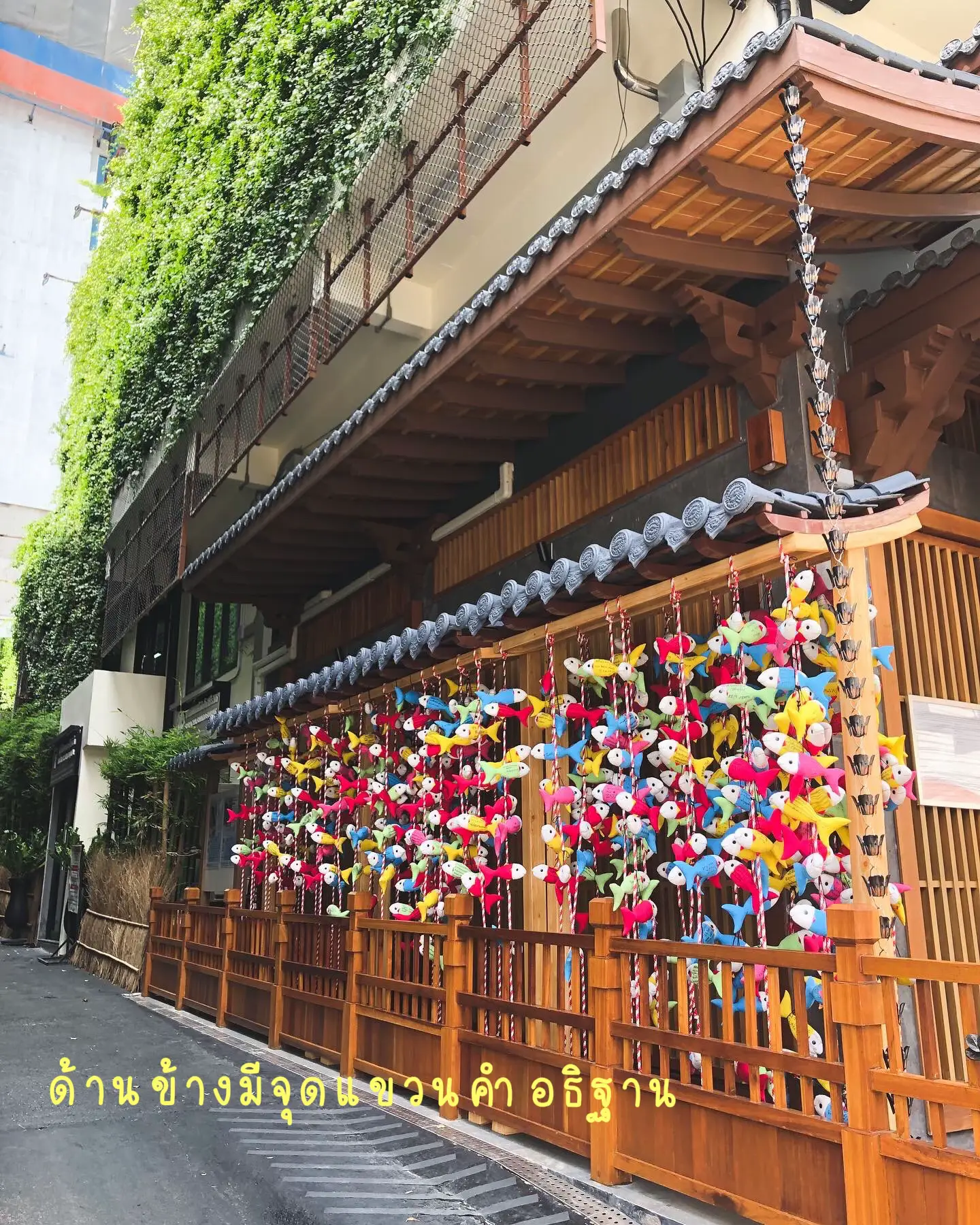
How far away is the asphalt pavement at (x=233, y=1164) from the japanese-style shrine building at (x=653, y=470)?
1.10 ft

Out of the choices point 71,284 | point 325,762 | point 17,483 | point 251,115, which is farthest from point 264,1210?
point 71,284

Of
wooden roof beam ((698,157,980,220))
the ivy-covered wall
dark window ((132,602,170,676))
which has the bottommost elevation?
wooden roof beam ((698,157,980,220))

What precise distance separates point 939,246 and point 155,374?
1350 cm

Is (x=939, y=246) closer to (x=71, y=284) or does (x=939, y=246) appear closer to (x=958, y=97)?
(x=958, y=97)

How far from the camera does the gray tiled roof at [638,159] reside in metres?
4.32

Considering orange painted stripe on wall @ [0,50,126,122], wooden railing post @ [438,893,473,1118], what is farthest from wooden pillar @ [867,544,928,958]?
orange painted stripe on wall @ [0,50,126,122]

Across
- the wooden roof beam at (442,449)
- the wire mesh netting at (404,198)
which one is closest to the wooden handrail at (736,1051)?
the wooden roof beam at (442,449)

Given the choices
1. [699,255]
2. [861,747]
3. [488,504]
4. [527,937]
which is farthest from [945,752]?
[488,504]

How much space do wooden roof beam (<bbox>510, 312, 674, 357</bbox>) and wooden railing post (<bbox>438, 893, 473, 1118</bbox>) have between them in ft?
11.4

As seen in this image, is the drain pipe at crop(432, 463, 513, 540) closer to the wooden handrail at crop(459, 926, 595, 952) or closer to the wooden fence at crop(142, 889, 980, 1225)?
the wooden fence at crop(142, 889, 980, 1225)

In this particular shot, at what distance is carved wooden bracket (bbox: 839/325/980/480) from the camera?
5.56 m

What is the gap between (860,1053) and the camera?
3.47 metres

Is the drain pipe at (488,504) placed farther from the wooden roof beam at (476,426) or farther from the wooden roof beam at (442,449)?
the wooden roof beam at (476,426)

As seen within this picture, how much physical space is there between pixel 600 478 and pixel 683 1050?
170 inches
